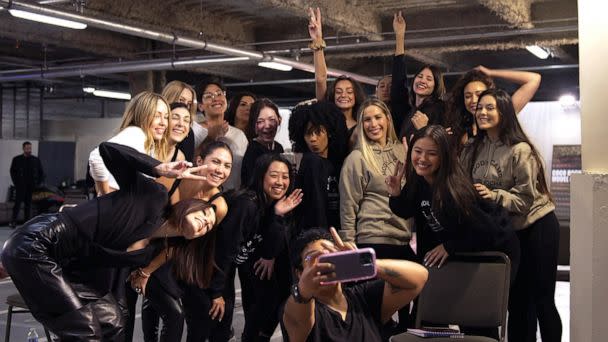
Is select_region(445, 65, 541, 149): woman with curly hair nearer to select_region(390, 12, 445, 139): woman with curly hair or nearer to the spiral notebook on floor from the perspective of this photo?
select_region(390, 12, 445, 139): woman with curly hair

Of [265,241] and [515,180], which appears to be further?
[265,241]

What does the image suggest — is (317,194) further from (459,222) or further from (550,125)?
(550,125)

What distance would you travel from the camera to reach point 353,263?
2.13 meters

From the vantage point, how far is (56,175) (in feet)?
48.5

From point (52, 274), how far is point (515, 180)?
6.48ft

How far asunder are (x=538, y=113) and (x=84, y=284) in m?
8.60

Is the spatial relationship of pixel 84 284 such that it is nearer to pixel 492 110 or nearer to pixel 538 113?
pixel 492 110

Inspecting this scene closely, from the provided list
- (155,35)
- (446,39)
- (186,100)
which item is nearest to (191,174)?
(186,100)

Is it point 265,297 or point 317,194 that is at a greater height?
point 317,194

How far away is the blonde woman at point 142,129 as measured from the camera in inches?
141

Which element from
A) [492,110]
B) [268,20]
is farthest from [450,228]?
[268,20]

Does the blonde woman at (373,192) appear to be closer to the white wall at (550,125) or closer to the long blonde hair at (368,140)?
the long blonde hair at (368,140)

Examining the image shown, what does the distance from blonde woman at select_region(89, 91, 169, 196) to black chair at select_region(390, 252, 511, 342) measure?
55.4 inches

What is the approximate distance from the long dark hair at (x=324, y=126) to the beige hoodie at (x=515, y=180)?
755 millimetres
